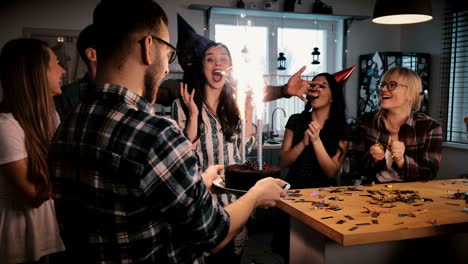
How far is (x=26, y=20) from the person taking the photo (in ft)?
16.0

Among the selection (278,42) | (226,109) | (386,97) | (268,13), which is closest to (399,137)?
(386,97)

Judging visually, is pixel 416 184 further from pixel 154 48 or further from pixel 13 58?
pixel 13 58

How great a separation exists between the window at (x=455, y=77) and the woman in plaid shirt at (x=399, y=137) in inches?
123

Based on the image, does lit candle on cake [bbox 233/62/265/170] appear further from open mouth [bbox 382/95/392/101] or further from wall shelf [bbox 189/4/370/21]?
wall shelf [bbox 189/4/370/21]

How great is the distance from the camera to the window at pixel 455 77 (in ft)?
16.9

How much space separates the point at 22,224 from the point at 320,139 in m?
1.89

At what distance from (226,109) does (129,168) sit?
4.76 ft

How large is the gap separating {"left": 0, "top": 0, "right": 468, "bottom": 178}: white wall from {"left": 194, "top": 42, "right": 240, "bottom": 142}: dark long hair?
3055 mm

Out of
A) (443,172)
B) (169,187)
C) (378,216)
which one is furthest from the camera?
(443,172)

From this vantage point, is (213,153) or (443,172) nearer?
(213,153)

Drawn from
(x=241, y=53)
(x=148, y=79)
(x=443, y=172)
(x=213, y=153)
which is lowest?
(x=443, y=172)

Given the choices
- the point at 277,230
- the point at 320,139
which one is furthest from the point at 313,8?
the point at 277,230

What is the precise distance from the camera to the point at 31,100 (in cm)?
176

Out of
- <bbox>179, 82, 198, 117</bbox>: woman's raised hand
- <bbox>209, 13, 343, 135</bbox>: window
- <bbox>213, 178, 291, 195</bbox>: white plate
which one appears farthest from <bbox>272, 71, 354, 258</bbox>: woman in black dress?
<bbox>209, 13, 343, 135</bbox>: window
